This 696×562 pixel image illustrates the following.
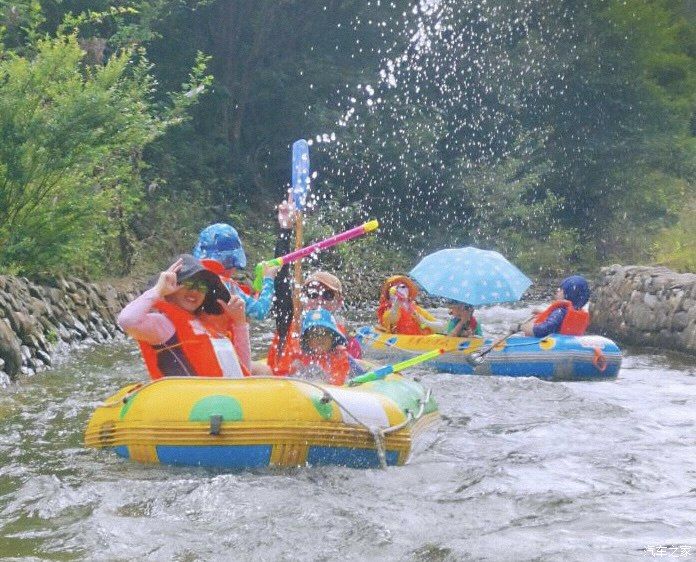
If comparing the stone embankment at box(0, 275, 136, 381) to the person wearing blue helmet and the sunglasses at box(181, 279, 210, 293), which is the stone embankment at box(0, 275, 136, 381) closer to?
the person wearing blue helmet

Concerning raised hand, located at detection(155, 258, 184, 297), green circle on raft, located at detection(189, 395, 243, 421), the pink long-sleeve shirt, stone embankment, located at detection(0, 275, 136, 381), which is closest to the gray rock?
stone embankment, located at detection(0, 275, 136, 381)

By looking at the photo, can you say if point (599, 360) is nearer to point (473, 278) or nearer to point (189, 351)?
point (473, 278)

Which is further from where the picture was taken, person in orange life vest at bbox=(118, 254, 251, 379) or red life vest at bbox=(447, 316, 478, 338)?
red life vest at bbox=(447, 316, 478, 338)

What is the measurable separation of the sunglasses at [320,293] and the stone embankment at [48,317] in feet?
8.73

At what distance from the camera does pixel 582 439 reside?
22.5ft

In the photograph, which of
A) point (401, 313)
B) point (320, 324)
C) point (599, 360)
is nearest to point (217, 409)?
point (320, 324)

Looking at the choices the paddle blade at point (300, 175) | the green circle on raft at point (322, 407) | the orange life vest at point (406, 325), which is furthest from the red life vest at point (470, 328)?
the green circle on raft at point (322, 407)

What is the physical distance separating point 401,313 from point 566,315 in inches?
64.6

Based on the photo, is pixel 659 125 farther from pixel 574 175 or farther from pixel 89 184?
pixel 89 184

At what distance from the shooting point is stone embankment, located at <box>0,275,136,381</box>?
8.67 m

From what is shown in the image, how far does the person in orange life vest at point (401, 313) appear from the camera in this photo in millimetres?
10984

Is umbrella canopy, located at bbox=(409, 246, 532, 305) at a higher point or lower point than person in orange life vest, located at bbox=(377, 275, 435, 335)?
higher

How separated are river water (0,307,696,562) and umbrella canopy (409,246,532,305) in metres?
2.21

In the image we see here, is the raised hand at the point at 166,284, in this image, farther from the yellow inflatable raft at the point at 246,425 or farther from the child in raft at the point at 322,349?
the child in raft at the point at 322,349
